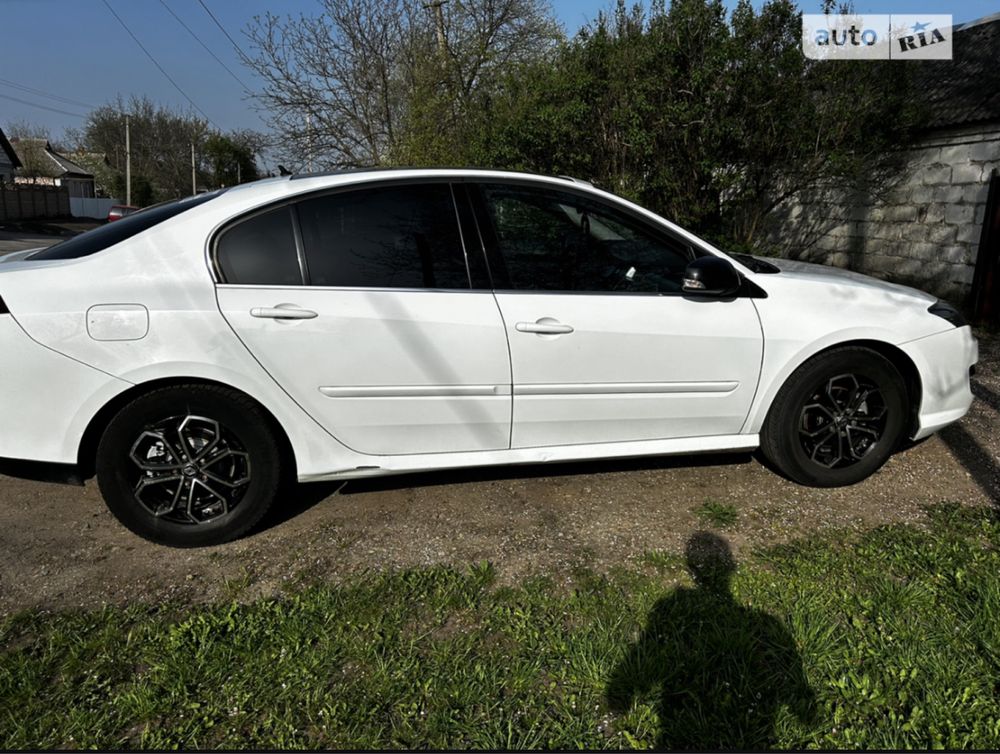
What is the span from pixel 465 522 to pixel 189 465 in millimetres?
1280

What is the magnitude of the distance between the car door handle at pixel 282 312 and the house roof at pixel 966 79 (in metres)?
9.20

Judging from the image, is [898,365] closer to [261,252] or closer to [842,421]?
[842,421]

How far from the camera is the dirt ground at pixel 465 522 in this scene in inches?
109

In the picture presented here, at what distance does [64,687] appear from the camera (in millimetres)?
2100

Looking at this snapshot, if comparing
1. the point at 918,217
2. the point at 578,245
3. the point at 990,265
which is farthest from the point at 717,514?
the point at 918,217

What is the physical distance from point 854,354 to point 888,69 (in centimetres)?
672

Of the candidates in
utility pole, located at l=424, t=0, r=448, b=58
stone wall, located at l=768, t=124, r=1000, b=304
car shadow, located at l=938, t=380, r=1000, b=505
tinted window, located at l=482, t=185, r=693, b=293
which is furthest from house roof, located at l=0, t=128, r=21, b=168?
car shadow, located at l=938, t=380, r=1000, b=505

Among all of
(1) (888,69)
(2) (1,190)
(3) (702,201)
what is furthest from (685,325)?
(2) (1,190)

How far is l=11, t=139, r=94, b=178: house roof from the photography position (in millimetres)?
55469

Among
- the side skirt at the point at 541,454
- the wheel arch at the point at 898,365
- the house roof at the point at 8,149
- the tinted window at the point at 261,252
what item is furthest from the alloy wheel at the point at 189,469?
the house roof at the point at 8,149

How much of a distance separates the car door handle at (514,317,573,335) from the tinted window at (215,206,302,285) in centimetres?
100

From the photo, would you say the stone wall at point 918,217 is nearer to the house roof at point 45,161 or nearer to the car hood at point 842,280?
the car hood at point 842,280

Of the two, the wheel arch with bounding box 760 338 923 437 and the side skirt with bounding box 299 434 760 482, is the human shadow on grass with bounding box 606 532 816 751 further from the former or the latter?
the wheel arch with bounding box 760 338 923 437

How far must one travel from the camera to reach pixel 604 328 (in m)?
3.04
